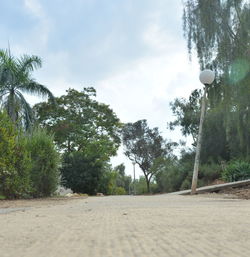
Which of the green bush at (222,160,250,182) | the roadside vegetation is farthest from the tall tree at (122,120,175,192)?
the green bush at (222,160,250,182)

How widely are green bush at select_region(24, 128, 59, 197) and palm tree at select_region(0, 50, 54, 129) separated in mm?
9935

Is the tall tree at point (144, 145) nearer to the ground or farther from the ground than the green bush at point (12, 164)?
farther from the ground

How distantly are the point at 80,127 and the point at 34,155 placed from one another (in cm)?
1998

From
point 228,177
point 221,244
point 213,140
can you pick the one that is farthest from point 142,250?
point 213,140

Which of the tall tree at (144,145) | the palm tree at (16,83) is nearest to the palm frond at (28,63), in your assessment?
the palm tree at (16,83)

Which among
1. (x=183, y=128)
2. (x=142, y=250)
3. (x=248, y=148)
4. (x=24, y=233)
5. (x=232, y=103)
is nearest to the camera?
(x=142, y=250)

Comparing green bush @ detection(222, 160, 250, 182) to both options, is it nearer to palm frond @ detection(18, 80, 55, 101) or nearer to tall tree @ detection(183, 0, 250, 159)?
tall tree @ detection(183, 0, 250, 159)

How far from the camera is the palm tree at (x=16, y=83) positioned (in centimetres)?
2038

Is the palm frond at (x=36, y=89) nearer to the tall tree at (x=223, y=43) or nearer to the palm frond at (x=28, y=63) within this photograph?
the palm frond at (x=28, y=63)

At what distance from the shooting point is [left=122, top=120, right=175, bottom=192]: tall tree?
133 feet

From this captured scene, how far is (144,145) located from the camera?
40844 mm

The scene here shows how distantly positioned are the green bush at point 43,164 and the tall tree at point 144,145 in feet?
95.5

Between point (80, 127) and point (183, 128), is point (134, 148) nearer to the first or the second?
point (183, 128)

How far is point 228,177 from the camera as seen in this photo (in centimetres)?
1714
